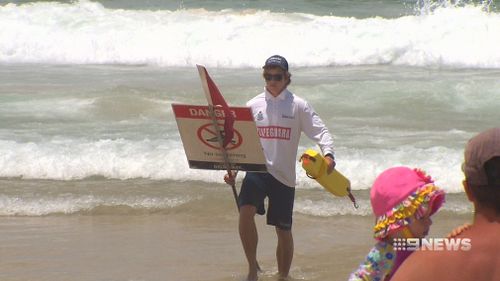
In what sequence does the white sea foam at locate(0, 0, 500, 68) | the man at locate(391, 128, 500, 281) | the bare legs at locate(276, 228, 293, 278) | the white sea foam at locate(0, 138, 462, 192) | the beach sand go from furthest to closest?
the white sea foam at locate(0, 0, 500, 68) < the white sea foam at locate(0, 138, 462, 192) < the beach sand < the bare legs at locate(276, 228, 293, 278) < the man at locate(391, 128, 500, 281)

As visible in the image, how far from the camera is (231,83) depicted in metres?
15.5

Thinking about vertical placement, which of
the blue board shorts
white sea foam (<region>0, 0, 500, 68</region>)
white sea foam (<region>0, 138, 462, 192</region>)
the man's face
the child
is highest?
the child

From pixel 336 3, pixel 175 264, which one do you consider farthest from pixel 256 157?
pixel 336 3

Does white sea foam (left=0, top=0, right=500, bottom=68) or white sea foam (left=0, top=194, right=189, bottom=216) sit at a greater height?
white sea foam (left=0, top=194, right=189, bottom=216)

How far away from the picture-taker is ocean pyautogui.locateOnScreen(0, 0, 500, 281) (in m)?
7.45

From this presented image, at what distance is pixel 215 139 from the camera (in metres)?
6.01

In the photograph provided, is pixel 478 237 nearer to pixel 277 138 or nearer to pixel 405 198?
pixel 405 198

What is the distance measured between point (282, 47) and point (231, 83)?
3.56 m

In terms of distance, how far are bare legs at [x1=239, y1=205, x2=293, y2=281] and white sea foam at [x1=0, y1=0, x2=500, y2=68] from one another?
1117 cm

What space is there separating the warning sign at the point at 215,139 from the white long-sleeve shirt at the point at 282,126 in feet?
0.75

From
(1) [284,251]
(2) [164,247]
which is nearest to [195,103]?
(2) [164,247]

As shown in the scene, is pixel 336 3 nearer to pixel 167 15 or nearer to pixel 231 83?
pixel 167 15

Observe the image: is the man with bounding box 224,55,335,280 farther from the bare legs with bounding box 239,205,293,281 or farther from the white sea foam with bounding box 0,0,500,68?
the white sea foam with bounding box 0,0,500,68

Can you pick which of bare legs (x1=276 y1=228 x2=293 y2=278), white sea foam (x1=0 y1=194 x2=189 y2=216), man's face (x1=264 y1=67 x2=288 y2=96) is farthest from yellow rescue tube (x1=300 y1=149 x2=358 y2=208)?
white sea foam (x1=0 y1=194 x2=189 y2=216)
